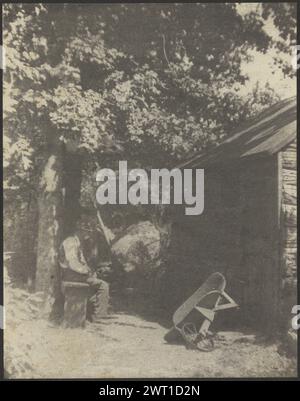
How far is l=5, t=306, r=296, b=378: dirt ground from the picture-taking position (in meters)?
5.97

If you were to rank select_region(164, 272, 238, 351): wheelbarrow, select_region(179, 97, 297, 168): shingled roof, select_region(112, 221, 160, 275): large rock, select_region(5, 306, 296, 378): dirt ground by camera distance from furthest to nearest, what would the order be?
select_region(112, 221, 160, 275): large rock
select_region(164, 272, 238, 351): wheelbarrow
select_region(5, 306, 296, 378): dirt ground
select_region(179, 97, 297, 168): shingled roof

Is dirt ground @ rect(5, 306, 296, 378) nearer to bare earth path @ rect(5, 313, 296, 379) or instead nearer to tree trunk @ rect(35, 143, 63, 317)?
bare earth path @ rect(5, 313, 296, 379)

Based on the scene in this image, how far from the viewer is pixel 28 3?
6066mm

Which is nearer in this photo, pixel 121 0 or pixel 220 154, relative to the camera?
pixel 121 0

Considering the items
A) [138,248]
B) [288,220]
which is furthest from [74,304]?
[288,220]

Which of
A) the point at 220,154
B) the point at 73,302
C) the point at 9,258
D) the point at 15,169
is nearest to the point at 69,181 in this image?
the point at 15,169

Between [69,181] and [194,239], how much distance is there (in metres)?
2.15

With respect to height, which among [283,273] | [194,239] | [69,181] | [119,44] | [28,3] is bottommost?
[283,273]

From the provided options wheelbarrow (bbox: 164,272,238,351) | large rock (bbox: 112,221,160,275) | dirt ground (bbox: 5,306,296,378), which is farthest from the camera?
large rock (bbox: 112,221,160,275)

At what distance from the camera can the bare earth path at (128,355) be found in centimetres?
597

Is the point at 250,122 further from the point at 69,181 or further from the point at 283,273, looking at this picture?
the point at 69,181

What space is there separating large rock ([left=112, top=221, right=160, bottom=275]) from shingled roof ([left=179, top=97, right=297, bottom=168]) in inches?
46.5

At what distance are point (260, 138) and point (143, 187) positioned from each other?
1.93 m

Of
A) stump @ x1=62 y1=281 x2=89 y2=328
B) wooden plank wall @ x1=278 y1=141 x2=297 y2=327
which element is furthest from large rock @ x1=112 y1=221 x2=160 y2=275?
wooden plank wall @ x1=278 y1=141 x2=297 y2=327
